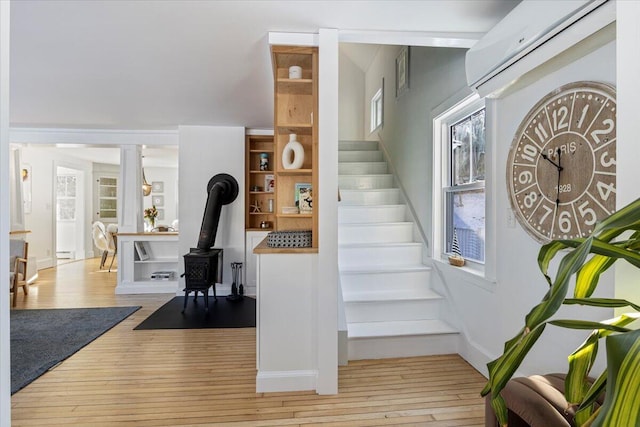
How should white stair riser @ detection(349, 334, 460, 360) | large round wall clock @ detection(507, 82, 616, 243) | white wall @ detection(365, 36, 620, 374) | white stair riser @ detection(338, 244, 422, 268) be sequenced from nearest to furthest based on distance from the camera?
1. large round wall clock @ detection(507, 82, 616, 243)
2. white wall @ detection(365, 36, 620, 374)
3. white stair riser @ detection(349, 334, 460, 360)
4. white stair riser @ detection(338, 244, 422, 268)

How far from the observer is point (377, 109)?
5355mm

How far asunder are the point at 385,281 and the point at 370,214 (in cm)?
95

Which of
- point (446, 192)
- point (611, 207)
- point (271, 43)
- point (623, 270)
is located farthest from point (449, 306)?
point (271, 43)

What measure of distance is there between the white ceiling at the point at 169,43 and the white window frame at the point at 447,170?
54cm

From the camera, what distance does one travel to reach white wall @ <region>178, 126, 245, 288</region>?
4820mm

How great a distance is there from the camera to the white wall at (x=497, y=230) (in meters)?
1.73

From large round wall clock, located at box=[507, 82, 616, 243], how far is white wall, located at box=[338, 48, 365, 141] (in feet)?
13.9

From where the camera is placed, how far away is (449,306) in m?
2.80

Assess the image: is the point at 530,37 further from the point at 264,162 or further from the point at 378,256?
the point at 264,162

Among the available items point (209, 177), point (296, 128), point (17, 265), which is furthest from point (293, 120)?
point (17, 265)

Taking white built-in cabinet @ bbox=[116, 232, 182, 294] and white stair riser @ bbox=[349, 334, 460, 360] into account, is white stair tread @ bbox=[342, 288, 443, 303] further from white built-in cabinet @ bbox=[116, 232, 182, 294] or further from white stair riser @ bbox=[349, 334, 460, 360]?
white built-in cabinet @ bbox=[116, 232, 182, 294]

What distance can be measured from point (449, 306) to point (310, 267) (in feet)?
4.37

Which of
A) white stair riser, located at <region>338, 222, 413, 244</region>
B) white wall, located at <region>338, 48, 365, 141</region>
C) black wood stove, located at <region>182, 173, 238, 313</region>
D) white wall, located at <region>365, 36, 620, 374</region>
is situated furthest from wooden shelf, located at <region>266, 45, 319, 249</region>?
white wall, located at <region>338, 48, 365, 141</region>

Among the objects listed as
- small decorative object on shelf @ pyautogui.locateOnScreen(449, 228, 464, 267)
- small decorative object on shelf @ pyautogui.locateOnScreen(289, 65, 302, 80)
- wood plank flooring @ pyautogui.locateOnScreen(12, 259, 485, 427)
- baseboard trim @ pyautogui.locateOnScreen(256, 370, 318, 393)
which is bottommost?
wood plank flooring @ pyautogui.locateOnScreen(12, 259, 485, 427)
